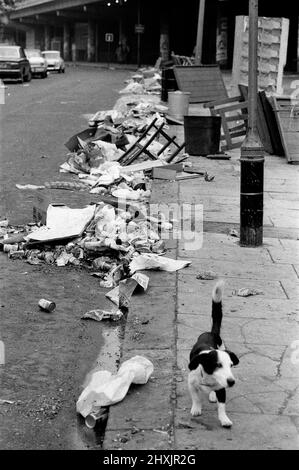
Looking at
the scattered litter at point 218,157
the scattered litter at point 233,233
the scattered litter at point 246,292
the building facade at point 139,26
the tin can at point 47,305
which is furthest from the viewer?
the building facade at point 139,26

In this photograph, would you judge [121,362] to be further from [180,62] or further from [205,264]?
[180,62]

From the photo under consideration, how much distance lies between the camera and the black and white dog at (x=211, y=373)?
13.4ft

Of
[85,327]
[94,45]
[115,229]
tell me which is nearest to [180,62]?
[115,229]

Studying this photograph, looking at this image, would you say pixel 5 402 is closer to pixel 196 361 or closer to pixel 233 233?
pixel 196 361

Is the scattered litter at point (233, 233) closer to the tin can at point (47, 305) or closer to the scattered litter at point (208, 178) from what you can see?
the tin can at point (47, 305)

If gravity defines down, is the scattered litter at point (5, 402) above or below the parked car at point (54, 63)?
above

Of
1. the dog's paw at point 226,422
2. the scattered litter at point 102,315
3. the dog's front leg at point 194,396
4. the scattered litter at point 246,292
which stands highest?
the dog's front leg at point 194,396

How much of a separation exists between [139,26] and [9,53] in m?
29.9

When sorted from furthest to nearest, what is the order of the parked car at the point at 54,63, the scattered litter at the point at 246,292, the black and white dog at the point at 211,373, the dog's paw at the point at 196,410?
the parked car at the point at 54,63, the scattered litter at the point at 246,292, the dog's paw at the point at 196,410, the black and white dog at the point at 211,373

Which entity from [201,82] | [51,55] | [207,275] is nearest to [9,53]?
[51,55]

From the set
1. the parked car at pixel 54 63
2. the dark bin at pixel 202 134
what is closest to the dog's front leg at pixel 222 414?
the dark bin at pixel 202 134

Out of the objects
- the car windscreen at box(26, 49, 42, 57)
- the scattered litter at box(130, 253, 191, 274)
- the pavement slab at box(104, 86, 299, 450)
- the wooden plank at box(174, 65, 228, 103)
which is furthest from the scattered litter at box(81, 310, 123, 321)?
the car windscreen at box(26, 49, 42, 57)

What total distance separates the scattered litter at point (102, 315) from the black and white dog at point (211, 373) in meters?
1.98

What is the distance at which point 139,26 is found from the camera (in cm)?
7088
